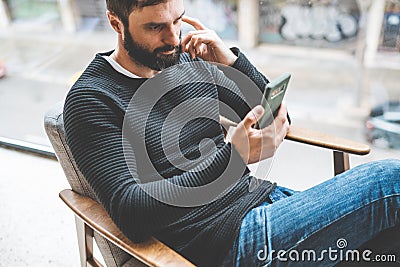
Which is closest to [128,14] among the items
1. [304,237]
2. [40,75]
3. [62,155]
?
[62,155]

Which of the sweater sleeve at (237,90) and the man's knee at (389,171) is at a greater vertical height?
the sweater sleeve at (237,90)

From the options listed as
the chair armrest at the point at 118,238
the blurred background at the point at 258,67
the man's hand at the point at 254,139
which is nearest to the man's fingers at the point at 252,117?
the man's hand at the point at 254,139

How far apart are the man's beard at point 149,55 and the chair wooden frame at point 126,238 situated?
276 mm

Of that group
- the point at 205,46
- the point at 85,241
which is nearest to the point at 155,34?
the point at 205,46

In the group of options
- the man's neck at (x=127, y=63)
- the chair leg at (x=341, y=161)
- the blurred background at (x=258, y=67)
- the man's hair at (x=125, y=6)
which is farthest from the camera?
the blurred background at (x=258, y=67)

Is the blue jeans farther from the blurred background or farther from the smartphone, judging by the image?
the blurred background

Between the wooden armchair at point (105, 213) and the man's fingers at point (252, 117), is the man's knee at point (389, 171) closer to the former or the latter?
the wooden armchair at point (105, 213)

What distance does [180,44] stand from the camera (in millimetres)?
1229

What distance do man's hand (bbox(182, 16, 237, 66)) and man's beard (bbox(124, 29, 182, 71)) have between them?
6cm

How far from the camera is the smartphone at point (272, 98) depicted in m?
1.06

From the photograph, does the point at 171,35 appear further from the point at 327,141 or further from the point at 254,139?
the point at 327,141

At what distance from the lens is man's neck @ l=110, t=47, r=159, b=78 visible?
117 centimetres

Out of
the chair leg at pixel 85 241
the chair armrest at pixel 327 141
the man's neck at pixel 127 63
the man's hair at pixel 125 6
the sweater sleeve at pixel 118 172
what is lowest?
the chair leg at pixel 85 241

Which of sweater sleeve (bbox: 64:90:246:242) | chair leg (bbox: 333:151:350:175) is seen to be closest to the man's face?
sweater sleeve (bbox: 64:90:246:242)
